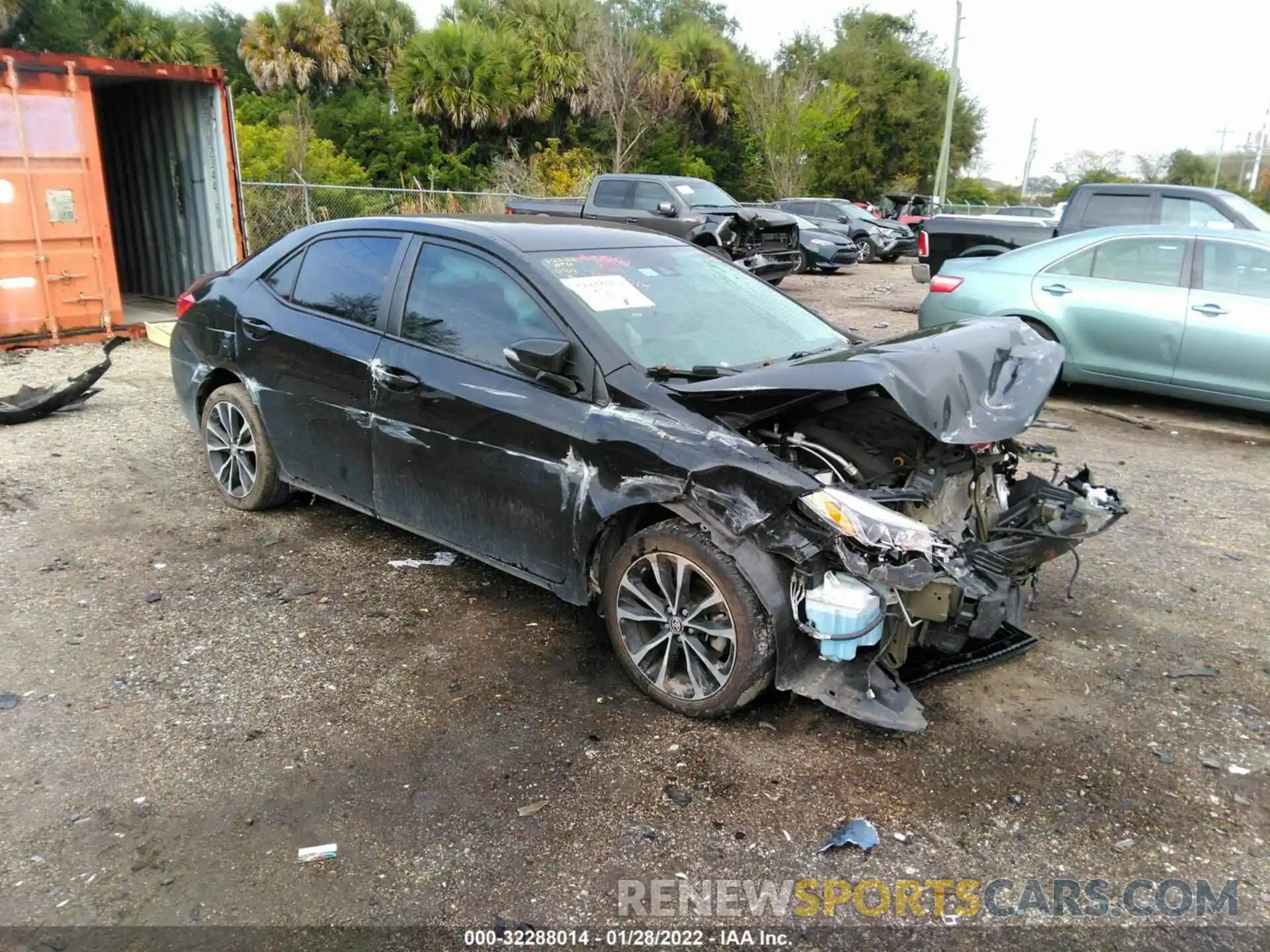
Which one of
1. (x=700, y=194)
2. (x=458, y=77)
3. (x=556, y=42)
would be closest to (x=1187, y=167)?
(x=556, y=42)

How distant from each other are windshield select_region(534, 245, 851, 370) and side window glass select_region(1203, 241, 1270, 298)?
4450 mm

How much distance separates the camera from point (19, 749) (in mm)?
3201

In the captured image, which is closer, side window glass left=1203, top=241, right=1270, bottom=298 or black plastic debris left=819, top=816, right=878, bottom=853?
black plastic debris left=819, top=816, right=878, bottom=853

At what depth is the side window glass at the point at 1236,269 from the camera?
7.06 m

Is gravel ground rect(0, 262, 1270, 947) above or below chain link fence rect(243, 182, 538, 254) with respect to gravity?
below

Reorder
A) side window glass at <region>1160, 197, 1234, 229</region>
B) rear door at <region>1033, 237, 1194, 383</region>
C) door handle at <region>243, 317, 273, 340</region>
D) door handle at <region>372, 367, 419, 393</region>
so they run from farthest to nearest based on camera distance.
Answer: side window glass at <region>1160, 197, 1234, 229</region>
rear door at <region>1033, 237, 1194, 383</region>
door handle at <region>243, 317, 273, 340</region>
door handle at <region>372, 367, 419, 393</region>

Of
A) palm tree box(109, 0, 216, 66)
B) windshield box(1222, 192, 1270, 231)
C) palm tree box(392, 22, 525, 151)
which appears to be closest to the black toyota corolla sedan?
windshield box(1222, 192, 1270, 231)

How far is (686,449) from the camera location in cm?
326

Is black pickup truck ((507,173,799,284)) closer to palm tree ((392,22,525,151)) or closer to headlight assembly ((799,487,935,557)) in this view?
headlight assembly ((799,487,935,557))

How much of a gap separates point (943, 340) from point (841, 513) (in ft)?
3.63

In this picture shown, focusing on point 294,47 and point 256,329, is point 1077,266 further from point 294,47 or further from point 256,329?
point 294,47

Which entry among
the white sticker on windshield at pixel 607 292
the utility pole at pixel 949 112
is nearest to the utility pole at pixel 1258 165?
the utility pole at pixel 949 112

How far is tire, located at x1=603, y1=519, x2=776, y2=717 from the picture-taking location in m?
3.18

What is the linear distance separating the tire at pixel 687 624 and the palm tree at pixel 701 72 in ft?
117
